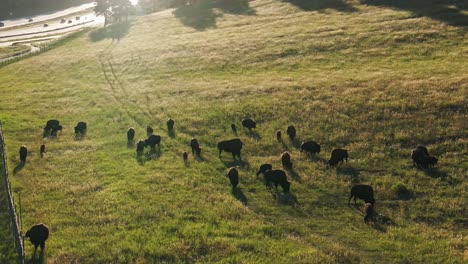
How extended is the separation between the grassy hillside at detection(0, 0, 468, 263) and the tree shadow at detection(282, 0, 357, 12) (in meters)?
8.74

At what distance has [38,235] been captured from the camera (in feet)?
70.4

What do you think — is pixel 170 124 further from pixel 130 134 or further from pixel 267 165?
pixel 267 165

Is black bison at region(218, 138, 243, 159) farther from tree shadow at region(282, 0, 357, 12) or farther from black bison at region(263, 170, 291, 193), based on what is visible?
tree shadow at region(282, 0, 357, 12)

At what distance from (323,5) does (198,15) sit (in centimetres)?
2732

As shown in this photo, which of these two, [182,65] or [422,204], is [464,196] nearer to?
[422,204]

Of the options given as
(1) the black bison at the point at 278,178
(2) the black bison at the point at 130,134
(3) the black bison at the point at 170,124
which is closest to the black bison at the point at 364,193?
(1) the black bison at the point at 278,178

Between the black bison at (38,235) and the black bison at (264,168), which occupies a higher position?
the black bison at (38,235)

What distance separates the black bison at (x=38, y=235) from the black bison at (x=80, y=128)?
1945 cm

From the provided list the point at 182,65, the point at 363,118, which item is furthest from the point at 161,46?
the point at 363,118

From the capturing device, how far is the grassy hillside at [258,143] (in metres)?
21.7

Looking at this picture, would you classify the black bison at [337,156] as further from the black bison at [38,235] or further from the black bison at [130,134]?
the black bison at [38,235]

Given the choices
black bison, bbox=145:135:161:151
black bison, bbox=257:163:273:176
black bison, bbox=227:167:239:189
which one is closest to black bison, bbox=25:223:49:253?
black bison, bbox=227:167:239:189

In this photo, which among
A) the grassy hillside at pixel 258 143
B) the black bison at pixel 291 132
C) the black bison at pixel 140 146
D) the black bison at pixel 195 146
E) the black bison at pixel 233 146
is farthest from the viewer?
the black bison at pixel 291 132

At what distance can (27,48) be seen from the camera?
322 feet
